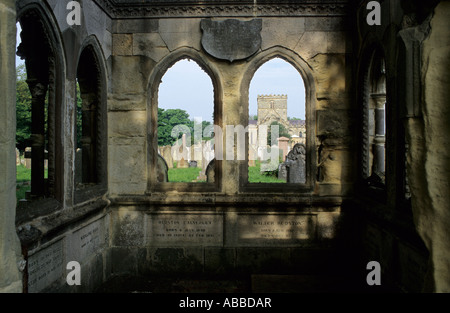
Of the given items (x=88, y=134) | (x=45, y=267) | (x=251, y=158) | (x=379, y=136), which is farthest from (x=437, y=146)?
(x=251, y=158)

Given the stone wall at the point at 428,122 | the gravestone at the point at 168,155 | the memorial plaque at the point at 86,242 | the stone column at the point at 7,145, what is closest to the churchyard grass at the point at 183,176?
the gravestone at the point at 168,155

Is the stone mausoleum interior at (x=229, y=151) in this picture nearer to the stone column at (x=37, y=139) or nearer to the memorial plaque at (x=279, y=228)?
the memorial plaque at (x=279, y=228)

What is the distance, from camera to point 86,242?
392 centimetres

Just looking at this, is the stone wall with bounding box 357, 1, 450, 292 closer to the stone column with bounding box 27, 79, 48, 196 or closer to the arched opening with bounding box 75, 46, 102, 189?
the stone column with bounding box 27, 79, 48, 196

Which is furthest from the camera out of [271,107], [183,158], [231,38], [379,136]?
[271,107]

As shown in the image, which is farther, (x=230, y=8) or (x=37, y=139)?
(x=230, y=8)

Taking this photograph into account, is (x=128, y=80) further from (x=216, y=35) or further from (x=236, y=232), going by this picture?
(x=236, y=232)

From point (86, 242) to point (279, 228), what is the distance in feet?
8.34

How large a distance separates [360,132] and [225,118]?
1863 millimetres

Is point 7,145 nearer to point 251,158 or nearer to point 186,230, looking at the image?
point 186,230

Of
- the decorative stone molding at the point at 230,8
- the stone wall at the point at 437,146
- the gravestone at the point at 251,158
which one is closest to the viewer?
the stone wall at the point at 437,146

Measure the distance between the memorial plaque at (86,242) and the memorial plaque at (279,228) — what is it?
1842 mm

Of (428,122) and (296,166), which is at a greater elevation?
(428,122)

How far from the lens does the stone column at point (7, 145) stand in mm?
1394
